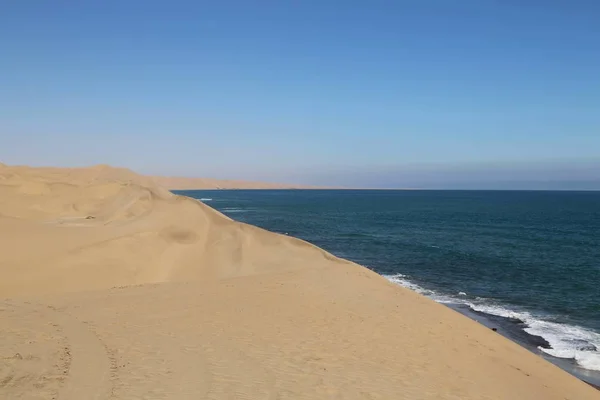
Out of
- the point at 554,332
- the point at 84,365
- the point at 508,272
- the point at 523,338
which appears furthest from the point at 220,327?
the point at 508,272

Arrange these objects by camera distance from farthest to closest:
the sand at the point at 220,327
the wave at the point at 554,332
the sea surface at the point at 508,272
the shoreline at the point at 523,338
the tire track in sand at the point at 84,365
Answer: the sea surface at the point at 508,272
the wave at the point at 554,332
the shoreline at the point at 523,338
the sand at the point at 220,327
the tire track in sand at the point at 84,365

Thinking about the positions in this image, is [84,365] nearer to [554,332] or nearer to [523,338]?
[523,338]

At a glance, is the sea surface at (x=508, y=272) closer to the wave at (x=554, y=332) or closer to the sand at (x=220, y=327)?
the wave at (x=554, y=332)

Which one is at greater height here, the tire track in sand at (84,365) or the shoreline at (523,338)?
the tire track in sand at (84,365)

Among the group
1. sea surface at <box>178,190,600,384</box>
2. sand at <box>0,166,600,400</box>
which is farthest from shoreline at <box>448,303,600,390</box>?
sand at <box>0,166,600,400</box>

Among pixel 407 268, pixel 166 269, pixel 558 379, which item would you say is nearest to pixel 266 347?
pixel 558 379

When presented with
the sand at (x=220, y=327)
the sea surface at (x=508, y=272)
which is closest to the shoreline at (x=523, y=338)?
the sea surface at (x=508, y=272)
